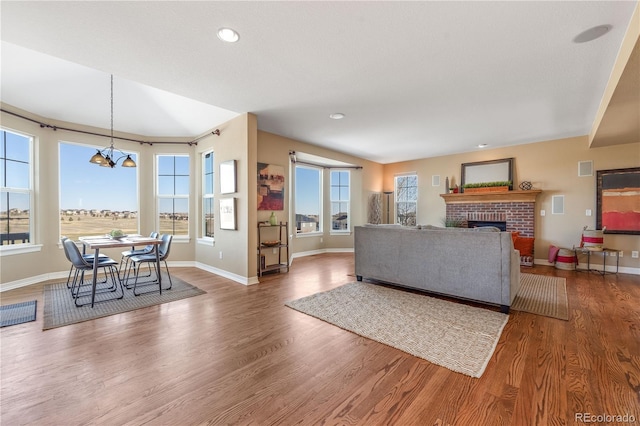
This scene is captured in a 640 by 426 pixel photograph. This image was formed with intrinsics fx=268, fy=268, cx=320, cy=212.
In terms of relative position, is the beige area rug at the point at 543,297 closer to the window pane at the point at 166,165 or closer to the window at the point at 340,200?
the window at the point at 340,200

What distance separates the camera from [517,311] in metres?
3.07

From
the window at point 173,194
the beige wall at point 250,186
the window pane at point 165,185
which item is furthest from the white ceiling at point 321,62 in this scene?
the window pane at point 165,185

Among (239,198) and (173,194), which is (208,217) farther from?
(239,198)

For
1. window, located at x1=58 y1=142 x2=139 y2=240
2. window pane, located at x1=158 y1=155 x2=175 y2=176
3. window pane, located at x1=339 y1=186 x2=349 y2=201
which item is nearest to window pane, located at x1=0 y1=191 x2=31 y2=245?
window, located at x1=58 y1=142 x2=139 y2=240

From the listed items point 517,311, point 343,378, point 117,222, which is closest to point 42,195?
point 117,222

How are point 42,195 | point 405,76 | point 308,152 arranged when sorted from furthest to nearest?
1. point 308,152
2. point 42,195
3. point 405,76

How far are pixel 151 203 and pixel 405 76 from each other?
17.0 feet

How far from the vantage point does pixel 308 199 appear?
714 cm

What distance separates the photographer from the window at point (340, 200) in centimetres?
750

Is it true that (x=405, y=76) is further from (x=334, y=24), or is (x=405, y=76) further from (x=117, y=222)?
(x=117, y=222)

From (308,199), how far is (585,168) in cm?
583

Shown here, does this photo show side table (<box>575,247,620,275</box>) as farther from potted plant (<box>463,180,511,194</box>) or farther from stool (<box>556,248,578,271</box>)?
potted plant (<box>463,180,511,194</box>)

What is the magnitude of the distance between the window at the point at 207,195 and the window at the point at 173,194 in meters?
0.41

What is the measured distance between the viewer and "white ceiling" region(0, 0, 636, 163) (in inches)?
79.3
